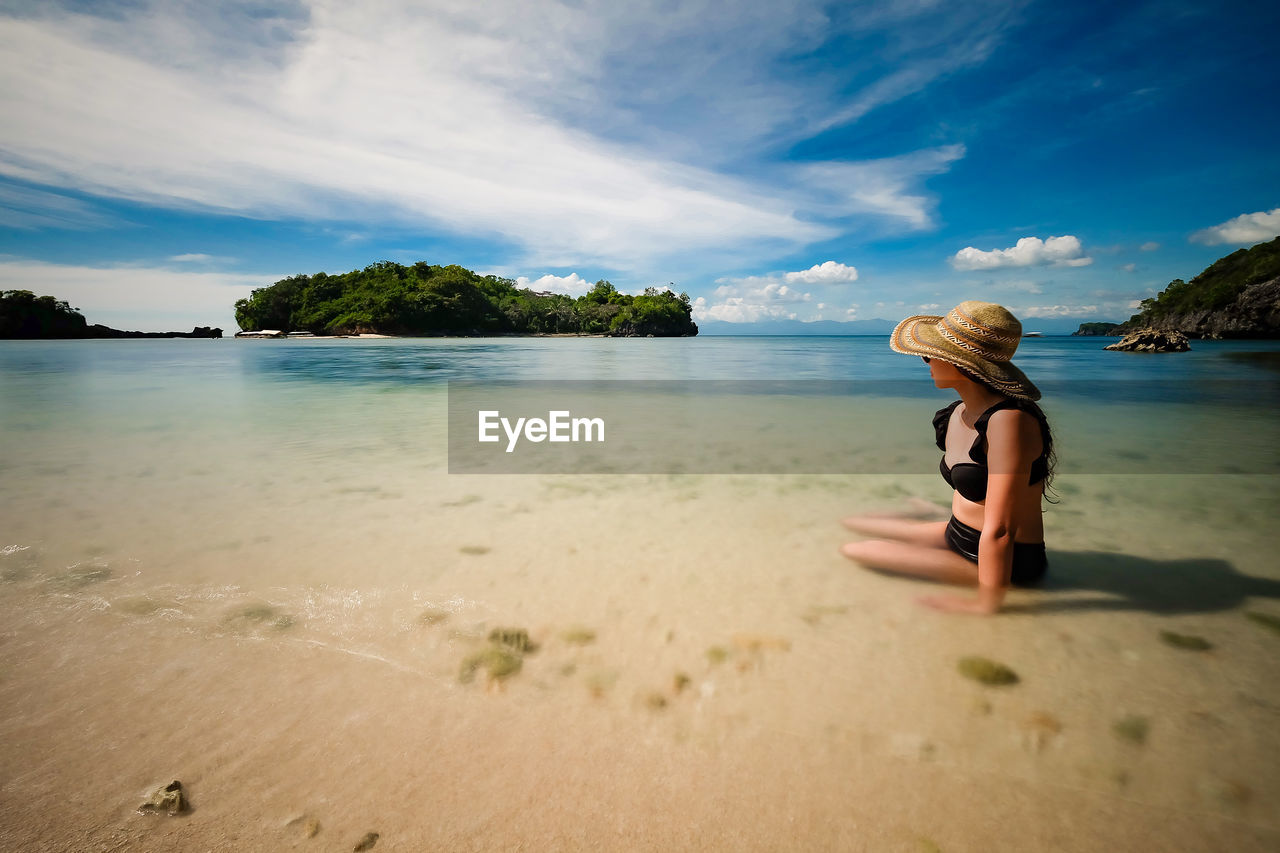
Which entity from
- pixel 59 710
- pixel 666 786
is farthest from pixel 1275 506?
pixel 59 710

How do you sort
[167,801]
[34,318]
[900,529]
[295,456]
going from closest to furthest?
[167,801] → [900,529] → [295,456] → [34,318]

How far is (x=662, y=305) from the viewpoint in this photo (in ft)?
422

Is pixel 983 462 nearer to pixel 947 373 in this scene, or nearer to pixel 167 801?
pixel 947 373

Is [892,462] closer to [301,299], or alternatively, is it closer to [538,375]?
[538,375]

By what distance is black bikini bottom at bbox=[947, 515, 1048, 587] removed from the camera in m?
2.86

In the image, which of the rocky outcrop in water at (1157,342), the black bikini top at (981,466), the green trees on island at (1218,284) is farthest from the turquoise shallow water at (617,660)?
the green trees on island at (1218,284)

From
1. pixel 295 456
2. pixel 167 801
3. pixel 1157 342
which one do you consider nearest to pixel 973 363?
pixel 167 801

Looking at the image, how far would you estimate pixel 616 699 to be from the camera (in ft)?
6.67

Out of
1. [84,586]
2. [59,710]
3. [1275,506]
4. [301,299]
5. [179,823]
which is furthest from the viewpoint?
[301,299]

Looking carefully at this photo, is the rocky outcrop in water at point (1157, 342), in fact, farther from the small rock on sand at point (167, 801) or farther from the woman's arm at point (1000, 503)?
the small rock on sand at point (167, 801)

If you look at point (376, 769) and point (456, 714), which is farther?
point (456, 714)

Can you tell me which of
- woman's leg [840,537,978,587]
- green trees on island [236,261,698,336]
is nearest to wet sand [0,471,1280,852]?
woman's leg [840,537,978,587]

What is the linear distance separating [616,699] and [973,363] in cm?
218

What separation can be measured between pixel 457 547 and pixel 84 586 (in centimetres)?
179
